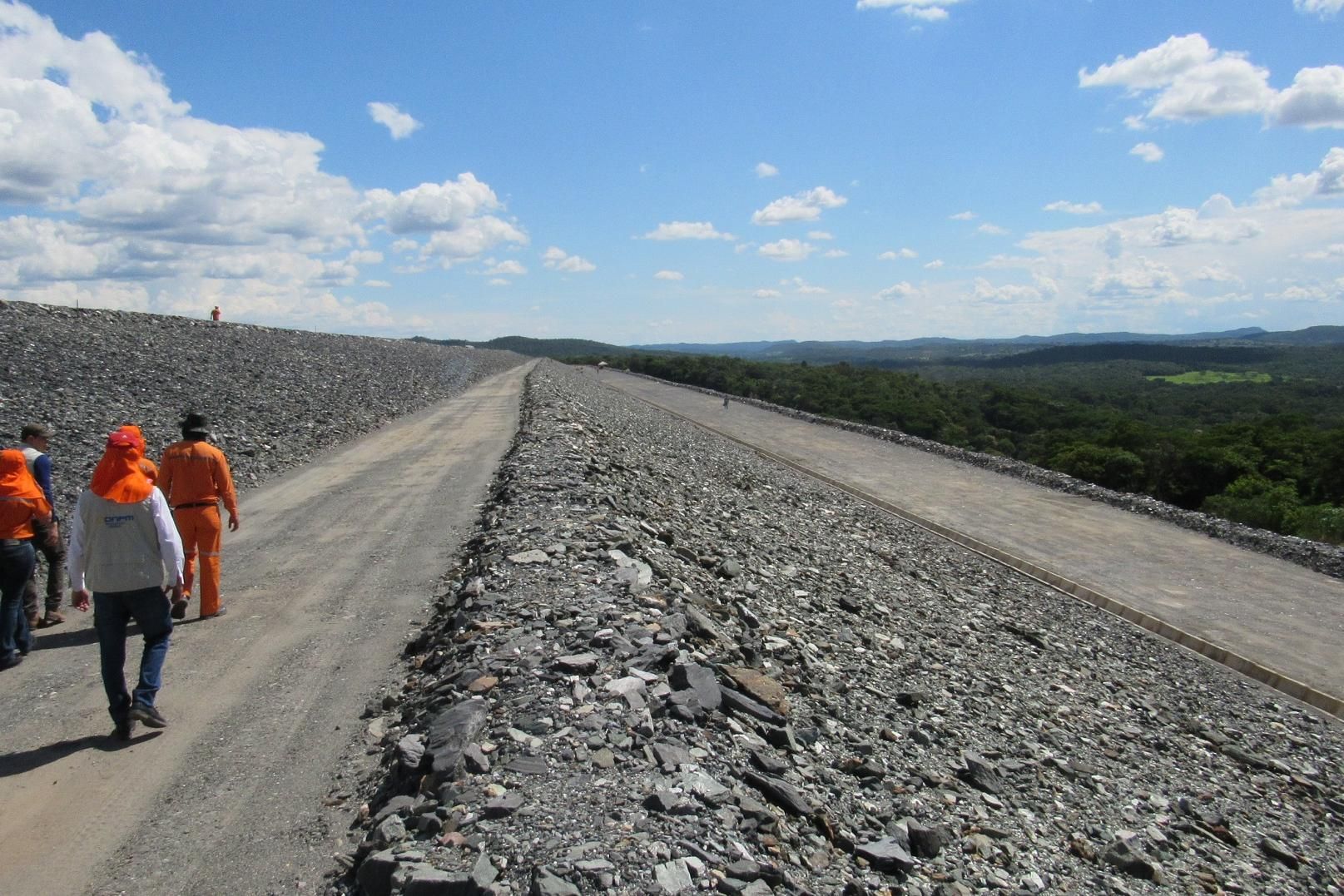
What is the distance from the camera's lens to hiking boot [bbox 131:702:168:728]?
17.6 ft

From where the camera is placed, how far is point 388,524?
11648mm

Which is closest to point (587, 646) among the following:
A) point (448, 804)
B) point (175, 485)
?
point (448, 804)

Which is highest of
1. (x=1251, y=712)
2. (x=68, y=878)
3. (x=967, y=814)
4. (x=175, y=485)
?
(x=175, y=485)

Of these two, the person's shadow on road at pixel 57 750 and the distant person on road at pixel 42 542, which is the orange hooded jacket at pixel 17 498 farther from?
the person's shadow on road at pixel 57 750

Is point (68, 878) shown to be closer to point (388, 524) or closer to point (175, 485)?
point (175, 485)

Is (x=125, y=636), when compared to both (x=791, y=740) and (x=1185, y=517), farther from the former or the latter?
(x=1185, y=517)

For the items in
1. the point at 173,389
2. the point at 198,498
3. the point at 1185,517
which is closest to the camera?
the point at 198,498

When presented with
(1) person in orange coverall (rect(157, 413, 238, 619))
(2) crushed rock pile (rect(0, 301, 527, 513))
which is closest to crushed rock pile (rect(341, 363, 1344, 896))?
(1) person in orange coverall (rect(157, 413, 238, 619))

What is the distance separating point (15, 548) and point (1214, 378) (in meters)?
157

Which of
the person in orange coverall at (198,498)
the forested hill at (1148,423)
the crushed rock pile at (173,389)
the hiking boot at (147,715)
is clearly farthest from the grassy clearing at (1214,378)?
the hiking boot at (147,715)

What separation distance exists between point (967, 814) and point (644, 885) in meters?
3.18

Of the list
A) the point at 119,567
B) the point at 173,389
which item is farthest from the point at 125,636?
the point at 173,389

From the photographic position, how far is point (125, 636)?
546 centimetres

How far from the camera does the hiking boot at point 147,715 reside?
535 cm
